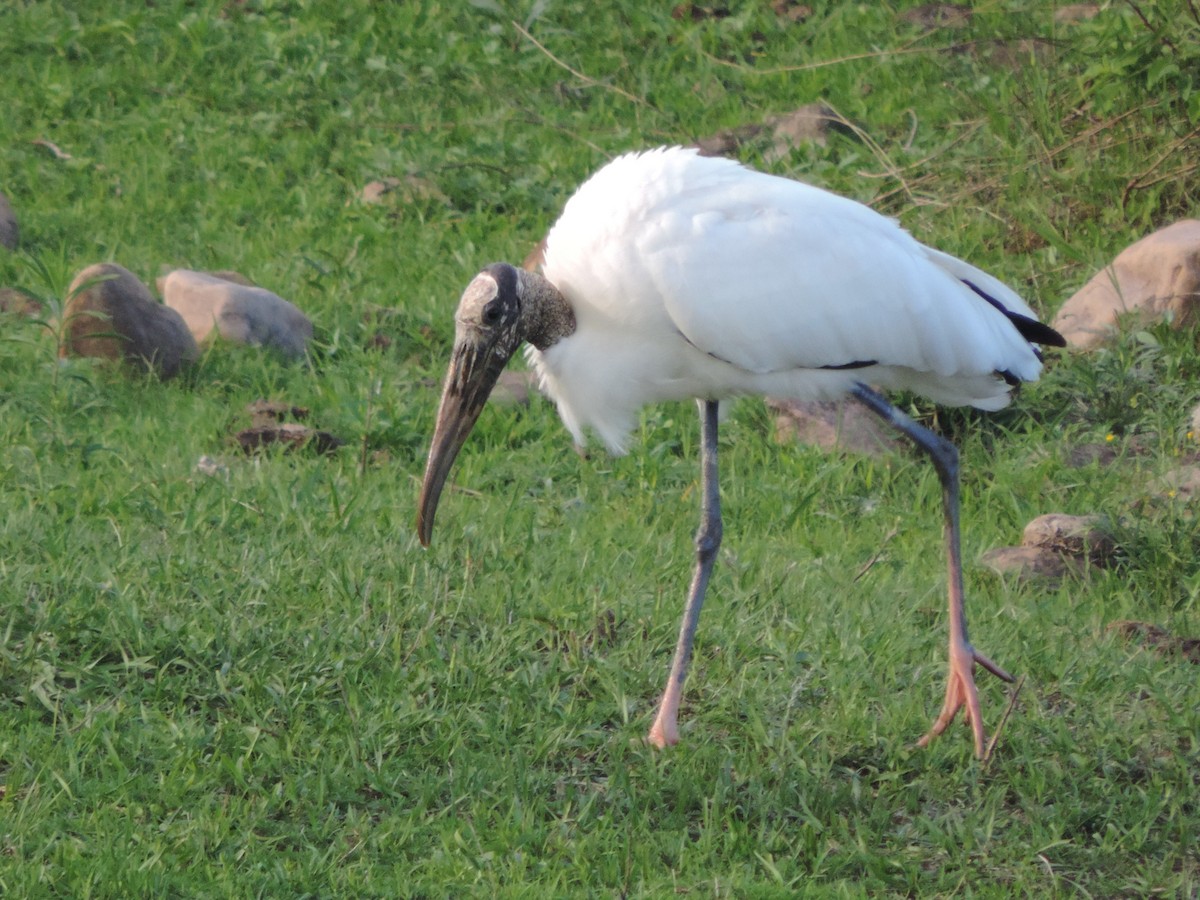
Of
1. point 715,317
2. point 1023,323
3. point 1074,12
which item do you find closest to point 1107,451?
point 1023,323

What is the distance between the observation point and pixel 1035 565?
4727 mm

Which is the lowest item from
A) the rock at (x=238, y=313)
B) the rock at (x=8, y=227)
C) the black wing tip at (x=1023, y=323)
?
the rock at (x=8, y=227)

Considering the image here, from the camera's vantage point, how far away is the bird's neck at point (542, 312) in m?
3.98

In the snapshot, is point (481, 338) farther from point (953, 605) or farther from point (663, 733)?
point (953, 605)

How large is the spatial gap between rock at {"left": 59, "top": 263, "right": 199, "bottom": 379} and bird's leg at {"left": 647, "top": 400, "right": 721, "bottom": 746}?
231 centimetres

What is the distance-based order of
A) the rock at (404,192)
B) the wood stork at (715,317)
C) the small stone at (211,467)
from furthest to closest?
the rock at (404,192) → the small stone at (211,467) → the wood stork at (715,317)

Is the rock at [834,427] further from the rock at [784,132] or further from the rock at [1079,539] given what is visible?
the rock at [784,132]

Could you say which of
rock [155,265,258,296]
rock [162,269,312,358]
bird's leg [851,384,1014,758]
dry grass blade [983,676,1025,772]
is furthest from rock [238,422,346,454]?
dry grass blade [983,676,1025,772]

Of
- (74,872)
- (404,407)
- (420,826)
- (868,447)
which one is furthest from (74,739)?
(868,447)

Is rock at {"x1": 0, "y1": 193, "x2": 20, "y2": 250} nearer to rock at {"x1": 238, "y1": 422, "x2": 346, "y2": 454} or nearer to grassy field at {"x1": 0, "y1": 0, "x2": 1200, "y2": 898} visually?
grassy field at {"x1": 0, "y1": 0, "x2": 1200, "y2": 898}

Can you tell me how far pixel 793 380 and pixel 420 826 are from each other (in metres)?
1.42

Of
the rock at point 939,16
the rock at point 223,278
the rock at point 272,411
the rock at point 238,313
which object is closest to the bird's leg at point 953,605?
the rock at point 272,411

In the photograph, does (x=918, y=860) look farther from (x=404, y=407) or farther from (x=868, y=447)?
(x=404, y=407)

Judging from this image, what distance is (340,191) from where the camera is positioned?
7.75 m
